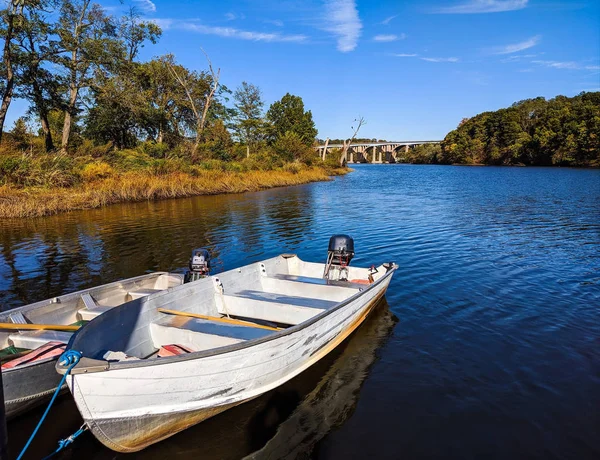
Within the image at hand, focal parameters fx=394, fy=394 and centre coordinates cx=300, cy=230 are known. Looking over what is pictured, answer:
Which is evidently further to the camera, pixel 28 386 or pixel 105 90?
pixel 105 90

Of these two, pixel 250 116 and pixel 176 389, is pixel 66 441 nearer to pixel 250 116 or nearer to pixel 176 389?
pixel 176 389

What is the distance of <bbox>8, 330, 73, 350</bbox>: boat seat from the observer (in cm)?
514

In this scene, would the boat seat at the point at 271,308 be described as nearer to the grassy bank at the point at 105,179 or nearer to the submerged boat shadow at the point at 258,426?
the submerged boat shadow at the point at 258,426

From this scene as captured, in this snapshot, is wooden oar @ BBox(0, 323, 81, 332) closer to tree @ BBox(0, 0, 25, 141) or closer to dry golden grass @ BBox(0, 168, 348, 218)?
dry golden grass @ BBox(0, 168, 348, 218)

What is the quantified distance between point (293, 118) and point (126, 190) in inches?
2159

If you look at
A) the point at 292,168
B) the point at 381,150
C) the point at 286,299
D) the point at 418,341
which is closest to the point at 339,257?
the point at 286,299

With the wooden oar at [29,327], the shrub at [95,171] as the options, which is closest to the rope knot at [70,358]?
the wooden oar at [29,327]

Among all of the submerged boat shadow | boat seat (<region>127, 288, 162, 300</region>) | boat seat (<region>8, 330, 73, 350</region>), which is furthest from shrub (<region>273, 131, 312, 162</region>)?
the submerged boat shadow

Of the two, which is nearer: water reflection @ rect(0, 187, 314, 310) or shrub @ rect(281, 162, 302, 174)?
water reflection @ rect(0, 187, 314, 310)

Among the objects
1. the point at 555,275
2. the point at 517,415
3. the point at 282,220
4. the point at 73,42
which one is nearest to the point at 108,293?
the point at 517,415

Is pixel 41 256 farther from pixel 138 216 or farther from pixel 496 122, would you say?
pixel 496 122

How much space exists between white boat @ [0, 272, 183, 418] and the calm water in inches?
19.1

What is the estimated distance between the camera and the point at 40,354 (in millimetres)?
4648

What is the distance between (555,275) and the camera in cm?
983
